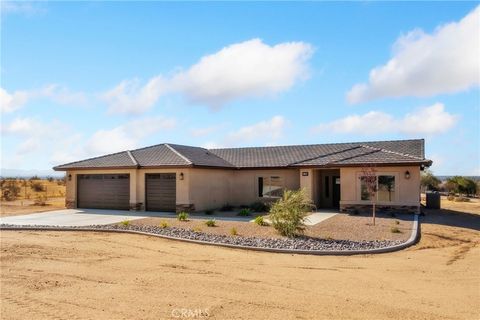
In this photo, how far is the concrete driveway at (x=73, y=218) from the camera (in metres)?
19.0

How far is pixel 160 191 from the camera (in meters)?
23.8

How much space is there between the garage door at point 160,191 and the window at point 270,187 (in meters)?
6.03

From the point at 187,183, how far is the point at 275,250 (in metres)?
11.3

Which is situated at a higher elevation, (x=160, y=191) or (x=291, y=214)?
(x=160, y=191)

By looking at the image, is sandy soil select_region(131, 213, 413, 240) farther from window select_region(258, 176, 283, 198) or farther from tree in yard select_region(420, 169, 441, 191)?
tree in yard select_region(420, 169, 441, 191)

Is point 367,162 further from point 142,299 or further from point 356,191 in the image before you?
point 142,299

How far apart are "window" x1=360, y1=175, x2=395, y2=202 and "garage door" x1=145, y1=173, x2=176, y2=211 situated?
1046 cm

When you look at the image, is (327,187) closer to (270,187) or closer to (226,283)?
(270,187)

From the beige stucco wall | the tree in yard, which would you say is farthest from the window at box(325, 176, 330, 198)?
the tree in yard

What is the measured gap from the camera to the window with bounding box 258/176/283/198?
85.5 feet

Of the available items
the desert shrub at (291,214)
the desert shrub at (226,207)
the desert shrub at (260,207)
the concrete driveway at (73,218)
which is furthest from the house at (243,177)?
the desert shrub at (291,214)

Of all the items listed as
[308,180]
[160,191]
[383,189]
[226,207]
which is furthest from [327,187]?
[160,191]

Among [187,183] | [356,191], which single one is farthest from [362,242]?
[187,183]

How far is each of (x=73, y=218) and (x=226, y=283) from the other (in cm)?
1482
